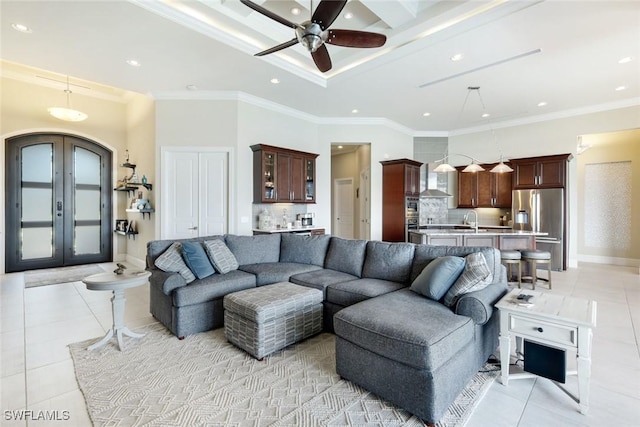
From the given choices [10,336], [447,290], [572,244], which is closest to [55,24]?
[10,336]

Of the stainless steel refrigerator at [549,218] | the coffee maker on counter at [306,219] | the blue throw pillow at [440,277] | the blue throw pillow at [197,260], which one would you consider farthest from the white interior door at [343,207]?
the blue throw pillow at [440,277]

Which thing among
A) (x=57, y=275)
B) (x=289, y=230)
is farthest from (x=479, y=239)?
(x=57, y=275)

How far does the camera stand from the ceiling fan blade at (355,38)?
2.70 metres

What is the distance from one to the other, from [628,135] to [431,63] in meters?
5.89

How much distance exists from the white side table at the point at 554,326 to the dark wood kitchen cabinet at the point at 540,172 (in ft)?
17.0

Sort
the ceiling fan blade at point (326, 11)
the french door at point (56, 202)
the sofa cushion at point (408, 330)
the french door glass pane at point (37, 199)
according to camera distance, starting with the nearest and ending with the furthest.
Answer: the sofa cushion at point (408, 330)
the ceiling fan blade at point (326, 11)
the french door at point (56, 202)
the french door glass pane at point (37, 199)

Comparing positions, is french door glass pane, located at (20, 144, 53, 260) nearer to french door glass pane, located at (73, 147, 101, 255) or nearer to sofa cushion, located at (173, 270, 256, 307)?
french door glass pane, located at (73, 147, 101, 255)

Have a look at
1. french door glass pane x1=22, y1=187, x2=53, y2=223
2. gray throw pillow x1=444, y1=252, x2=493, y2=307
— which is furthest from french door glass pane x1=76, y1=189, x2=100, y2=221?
gray throw pillow x1=444, y1=252, x2=493, y2=307

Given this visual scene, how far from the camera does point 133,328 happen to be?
3.28 m

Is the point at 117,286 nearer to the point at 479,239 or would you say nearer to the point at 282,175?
the point at 282,175

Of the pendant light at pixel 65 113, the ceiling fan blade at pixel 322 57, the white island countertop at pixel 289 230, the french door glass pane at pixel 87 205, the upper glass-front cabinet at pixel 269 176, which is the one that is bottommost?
the white island countertop at pixel 289 230

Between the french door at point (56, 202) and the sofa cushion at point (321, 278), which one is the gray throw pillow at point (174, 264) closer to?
the sofa cushion at point (321, 278)

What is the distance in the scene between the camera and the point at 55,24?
3441 mm

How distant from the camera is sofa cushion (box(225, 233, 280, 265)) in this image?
4062 millimetres
